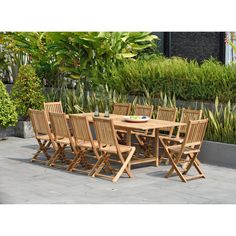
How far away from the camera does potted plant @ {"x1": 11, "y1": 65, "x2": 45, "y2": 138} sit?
578 inches

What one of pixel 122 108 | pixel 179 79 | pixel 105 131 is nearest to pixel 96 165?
pixel 105 131

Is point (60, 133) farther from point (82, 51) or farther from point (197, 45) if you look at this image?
point (197, 45)

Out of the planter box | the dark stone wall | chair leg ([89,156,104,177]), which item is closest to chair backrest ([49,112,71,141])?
chair leg ([89,156,104,177])

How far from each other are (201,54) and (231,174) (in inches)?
256

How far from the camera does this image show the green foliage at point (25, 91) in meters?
14.7

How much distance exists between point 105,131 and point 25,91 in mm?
4966

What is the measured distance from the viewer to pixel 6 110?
14.0m

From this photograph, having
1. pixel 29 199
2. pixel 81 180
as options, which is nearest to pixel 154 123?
pixel 81 180

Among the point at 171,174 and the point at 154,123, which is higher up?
the point at 154,123

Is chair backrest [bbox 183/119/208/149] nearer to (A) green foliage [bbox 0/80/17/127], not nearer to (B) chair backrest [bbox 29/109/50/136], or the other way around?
(B) chair backrest [bbox 29/109/50/136]

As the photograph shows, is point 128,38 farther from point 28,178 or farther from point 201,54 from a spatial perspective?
point 28,178

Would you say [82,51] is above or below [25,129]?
above

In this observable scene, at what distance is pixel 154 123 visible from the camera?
11117mm

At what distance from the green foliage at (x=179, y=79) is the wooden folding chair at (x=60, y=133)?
2.80 meters
